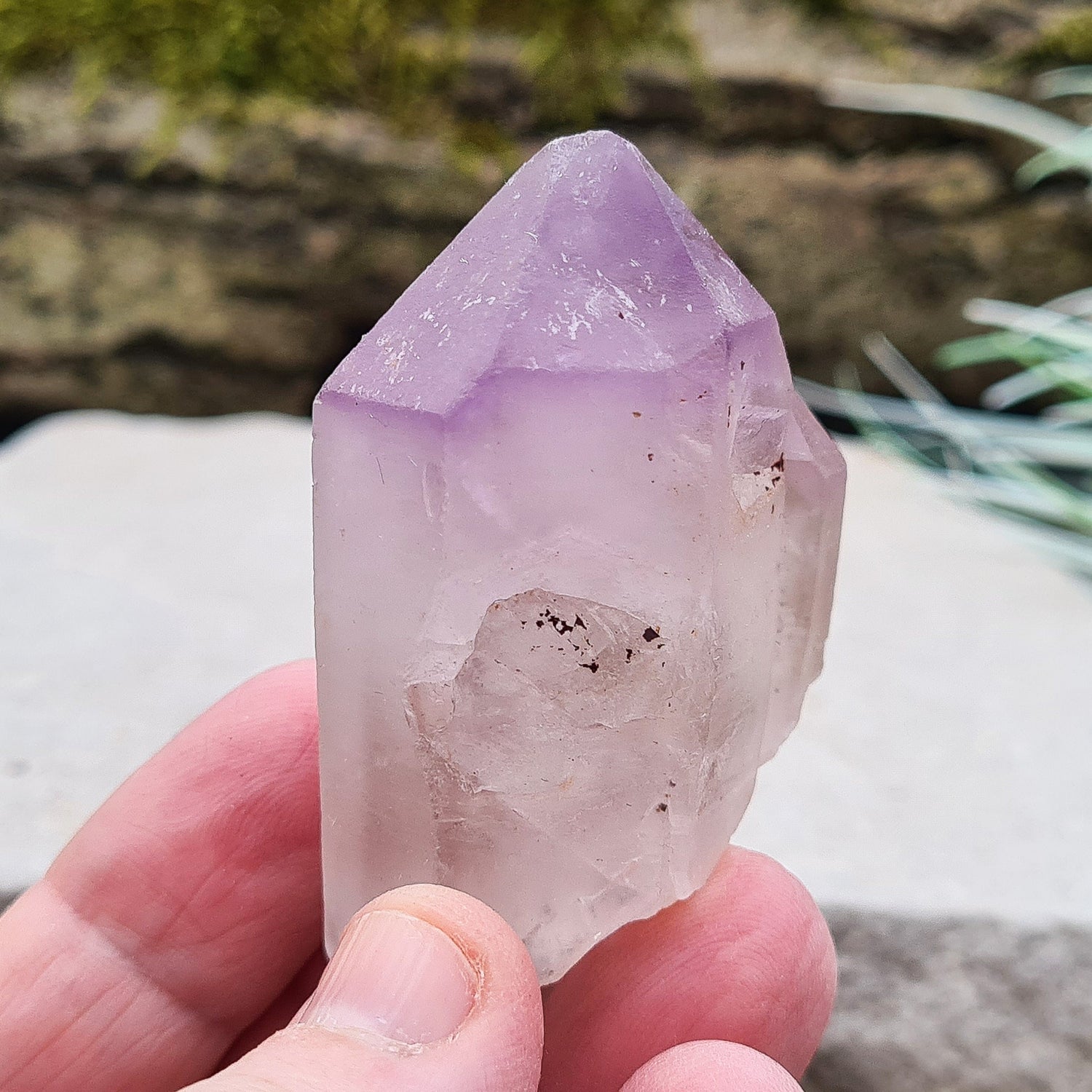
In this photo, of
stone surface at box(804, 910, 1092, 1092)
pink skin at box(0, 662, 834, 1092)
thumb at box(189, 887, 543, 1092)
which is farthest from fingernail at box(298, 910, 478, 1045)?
stone surface at box(804, 910, 1092, 1092)

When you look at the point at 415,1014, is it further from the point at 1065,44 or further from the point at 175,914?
the point at 1065,44

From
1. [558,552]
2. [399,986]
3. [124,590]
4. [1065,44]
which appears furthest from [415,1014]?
[1065,44]

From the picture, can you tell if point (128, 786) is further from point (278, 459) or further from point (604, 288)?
point (278, 459)

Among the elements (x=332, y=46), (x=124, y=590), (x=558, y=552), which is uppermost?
(x=332, y=46)

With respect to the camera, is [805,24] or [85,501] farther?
[805,24]

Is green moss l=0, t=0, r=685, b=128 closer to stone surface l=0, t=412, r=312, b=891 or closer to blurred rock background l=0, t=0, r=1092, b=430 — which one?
blurred rock background l=0, t=0, r=1092, b=430

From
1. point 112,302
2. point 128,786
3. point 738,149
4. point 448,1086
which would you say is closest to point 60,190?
point 112,302
